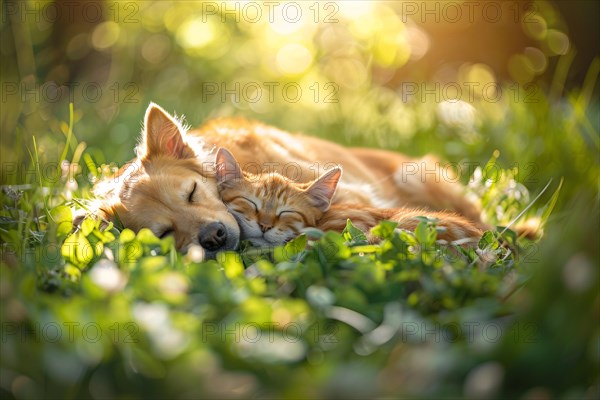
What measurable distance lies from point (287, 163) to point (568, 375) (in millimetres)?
2550

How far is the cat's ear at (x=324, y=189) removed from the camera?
124 inches

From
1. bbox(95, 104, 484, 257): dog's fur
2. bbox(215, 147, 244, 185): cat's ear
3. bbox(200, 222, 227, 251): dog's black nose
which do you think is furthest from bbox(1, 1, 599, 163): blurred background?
bbox(200, 222, 227, 251): dog's black nose

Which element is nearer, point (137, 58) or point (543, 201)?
point (543, 201)

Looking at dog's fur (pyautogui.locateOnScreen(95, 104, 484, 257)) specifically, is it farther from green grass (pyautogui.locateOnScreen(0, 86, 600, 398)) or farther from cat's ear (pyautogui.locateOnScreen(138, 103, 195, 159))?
green grass (pyautogui.locateOnScreen(0, 86, 600, 398))

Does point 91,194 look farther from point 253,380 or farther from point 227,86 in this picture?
point 227,86

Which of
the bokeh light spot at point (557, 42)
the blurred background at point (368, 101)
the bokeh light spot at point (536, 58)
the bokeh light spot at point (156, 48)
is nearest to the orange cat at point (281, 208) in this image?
the blurred background at point (368, 101)

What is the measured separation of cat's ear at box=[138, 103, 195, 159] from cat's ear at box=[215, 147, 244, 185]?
21 centimetres

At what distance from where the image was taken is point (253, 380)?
142 cm

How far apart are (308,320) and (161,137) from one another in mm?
1779

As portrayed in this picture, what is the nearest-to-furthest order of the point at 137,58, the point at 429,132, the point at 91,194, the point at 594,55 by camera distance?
the point at 91,194
the point at 429,132
the point at 594,55
the point at 137,58

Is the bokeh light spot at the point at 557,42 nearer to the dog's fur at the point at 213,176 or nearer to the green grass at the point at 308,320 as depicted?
the dog's fur at the point at 213,176

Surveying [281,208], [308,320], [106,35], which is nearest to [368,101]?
[106,35]

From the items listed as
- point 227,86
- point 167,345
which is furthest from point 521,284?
point 227,86

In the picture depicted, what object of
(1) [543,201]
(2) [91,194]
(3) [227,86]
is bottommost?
(3) [227,86]
